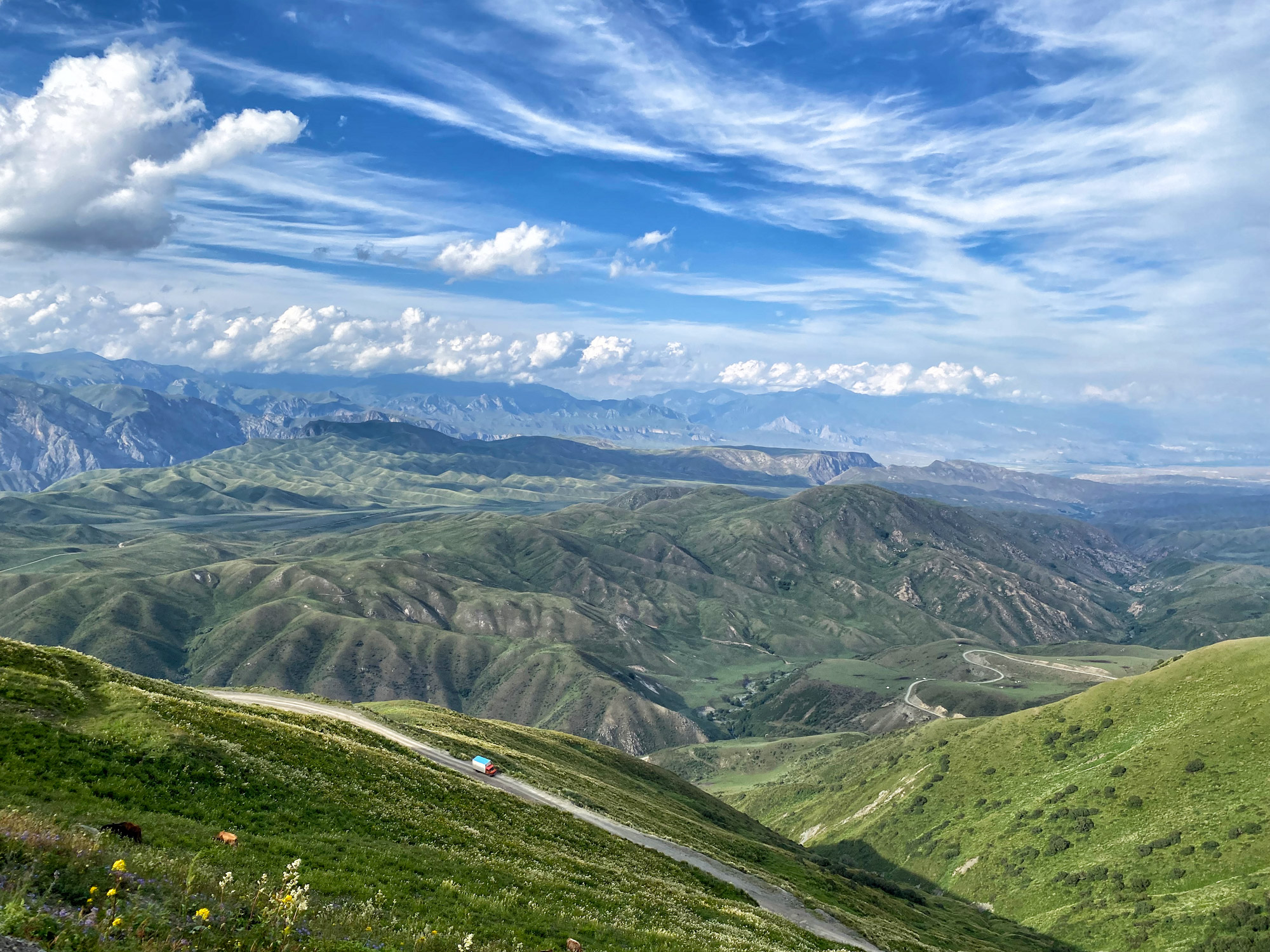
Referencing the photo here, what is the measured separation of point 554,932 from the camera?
25.4m

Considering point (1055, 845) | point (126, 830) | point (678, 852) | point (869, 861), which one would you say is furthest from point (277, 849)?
point (869, 861)

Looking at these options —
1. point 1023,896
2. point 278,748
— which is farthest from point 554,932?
point 1023,896

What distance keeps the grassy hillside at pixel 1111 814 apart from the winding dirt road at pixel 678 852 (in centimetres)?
6226

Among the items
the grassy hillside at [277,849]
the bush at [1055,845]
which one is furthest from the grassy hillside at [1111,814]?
the grassy hillside at [277,849]

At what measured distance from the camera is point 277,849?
25.3 metres

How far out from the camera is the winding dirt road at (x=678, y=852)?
184ft

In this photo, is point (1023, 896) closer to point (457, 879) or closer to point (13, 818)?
point (457, 879)

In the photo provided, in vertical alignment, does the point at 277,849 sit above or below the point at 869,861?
above

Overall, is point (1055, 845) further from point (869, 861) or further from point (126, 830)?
point (126, 830)

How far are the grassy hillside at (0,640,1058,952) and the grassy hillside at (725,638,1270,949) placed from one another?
7150 cm

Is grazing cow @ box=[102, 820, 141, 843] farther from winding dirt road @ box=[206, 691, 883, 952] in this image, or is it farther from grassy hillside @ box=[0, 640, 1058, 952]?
winding dirt road @ box=[206, 691, 883, 952]

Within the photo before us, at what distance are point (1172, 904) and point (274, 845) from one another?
404ft

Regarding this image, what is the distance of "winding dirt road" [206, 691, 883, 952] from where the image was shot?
5603 cm

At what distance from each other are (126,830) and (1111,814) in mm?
155095
